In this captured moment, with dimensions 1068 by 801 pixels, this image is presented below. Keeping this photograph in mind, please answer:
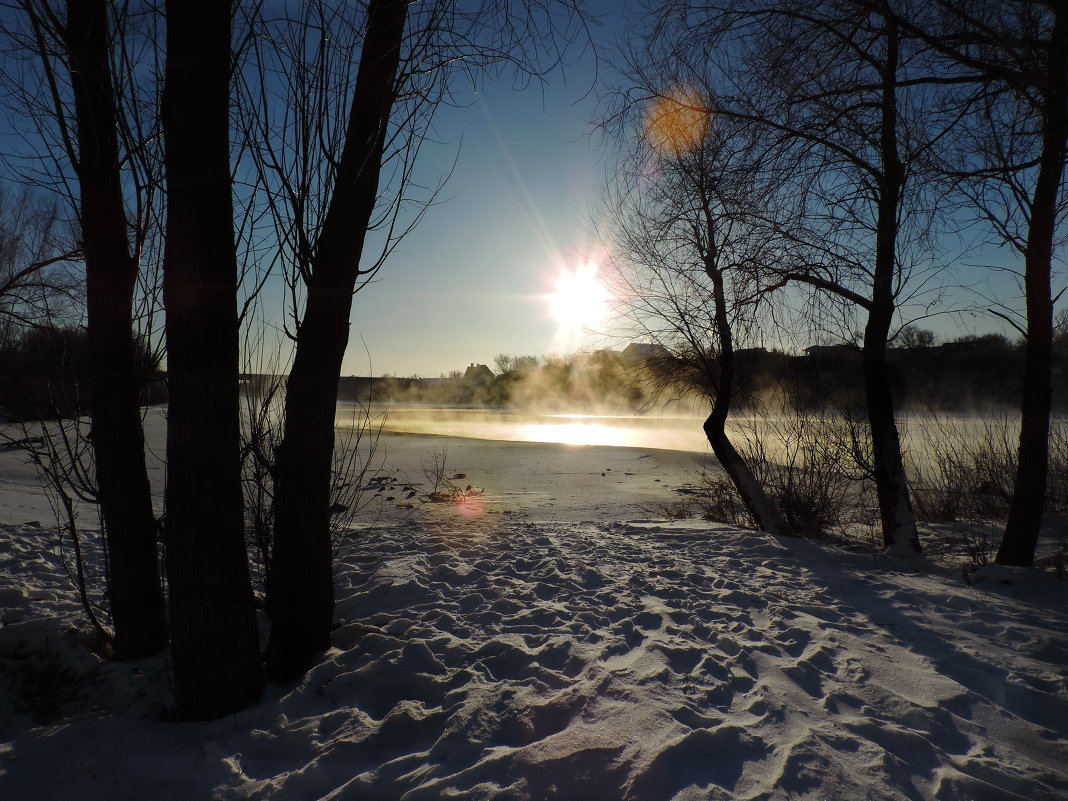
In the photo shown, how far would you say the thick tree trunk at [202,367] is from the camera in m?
2.29

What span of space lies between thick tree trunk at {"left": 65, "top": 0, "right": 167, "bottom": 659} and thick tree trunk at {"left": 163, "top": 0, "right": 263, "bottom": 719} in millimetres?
684

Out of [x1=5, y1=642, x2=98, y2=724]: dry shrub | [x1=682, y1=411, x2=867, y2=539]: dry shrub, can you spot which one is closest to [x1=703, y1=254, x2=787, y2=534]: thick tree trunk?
[x1=682, y1=411, x2=867, y2=539]: dry shrub

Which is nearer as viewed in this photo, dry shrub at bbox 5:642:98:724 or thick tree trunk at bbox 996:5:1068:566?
dry shrub at bbox 5:642:98:724

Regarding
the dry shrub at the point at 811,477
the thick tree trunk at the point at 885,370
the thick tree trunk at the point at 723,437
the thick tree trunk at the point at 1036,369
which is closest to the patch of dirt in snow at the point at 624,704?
the thick tree trunk at the point at 1036,369

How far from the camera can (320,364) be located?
287 cm

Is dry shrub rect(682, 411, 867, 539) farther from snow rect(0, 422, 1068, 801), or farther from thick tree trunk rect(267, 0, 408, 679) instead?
thick tree trunk rect(267, 0, 408, 679)

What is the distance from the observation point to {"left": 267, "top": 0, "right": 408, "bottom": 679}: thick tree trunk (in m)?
2.81

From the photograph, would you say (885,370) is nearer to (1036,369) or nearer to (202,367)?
(1036,369)

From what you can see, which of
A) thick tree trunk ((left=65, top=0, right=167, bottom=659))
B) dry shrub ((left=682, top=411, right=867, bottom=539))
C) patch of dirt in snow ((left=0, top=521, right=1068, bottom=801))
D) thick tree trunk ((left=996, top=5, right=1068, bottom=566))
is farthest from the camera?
dry shrub ((left=682, top=411, right=867, bottom=539))

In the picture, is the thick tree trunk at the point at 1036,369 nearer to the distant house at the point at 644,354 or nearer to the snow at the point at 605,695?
the snow at the point at 605,695

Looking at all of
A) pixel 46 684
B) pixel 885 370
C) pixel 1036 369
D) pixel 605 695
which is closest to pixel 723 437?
pixel 885 370

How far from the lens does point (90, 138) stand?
277 centimetres

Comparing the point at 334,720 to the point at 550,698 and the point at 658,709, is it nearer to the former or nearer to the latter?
Result: the point at 550,698

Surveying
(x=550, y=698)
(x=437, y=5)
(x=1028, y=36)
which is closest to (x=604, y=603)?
(x=550, y=698)
